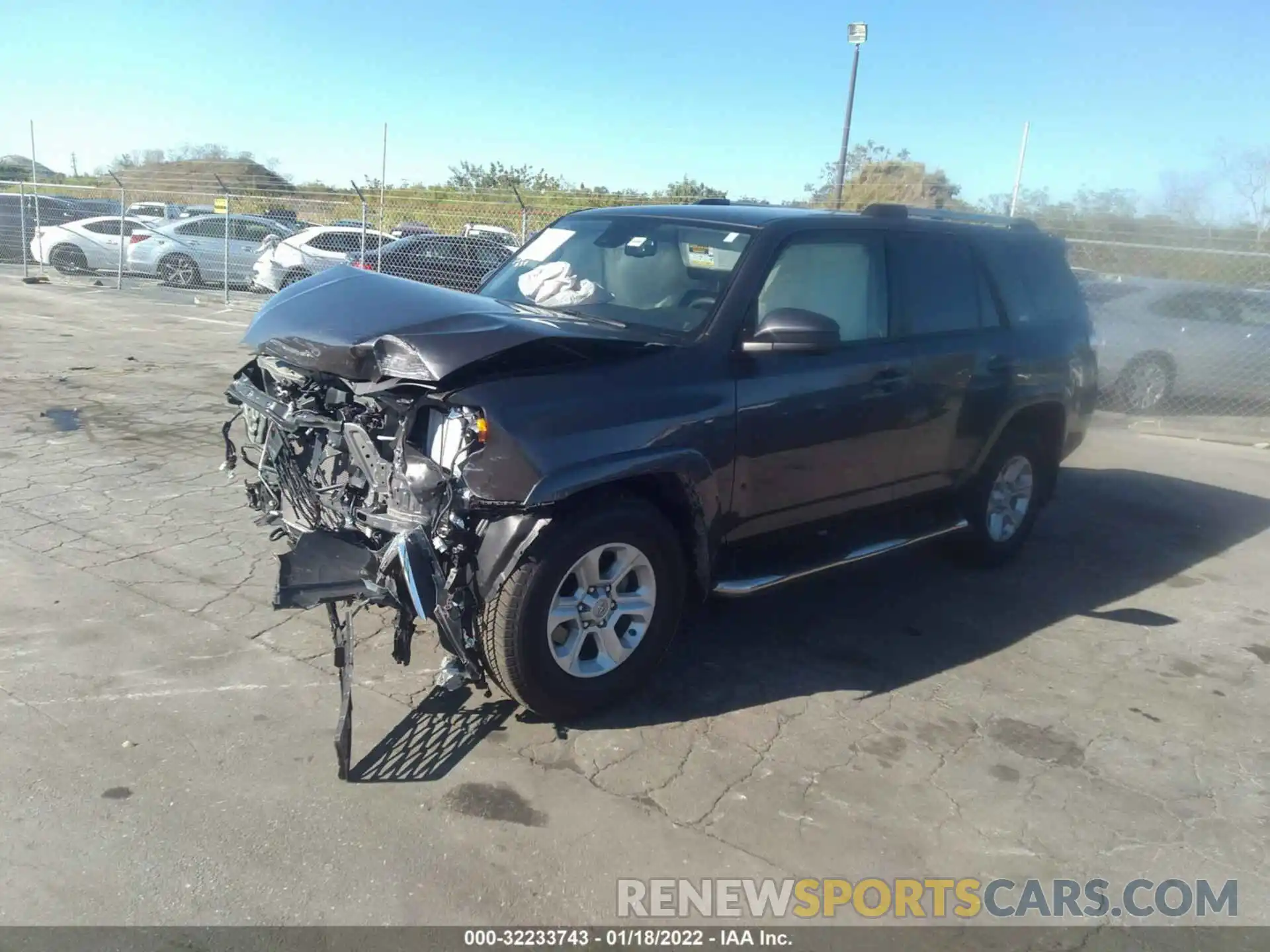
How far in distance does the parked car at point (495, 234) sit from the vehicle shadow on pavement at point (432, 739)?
11.7 m

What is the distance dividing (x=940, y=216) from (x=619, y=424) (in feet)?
9.98

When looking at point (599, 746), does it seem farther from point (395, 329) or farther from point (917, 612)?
point (917, 612)

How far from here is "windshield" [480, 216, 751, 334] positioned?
14.2ft

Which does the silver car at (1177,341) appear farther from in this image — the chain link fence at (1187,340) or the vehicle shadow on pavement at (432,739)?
the vehicle shadow on pavement at (432,739)

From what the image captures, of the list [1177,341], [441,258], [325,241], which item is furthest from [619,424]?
[325,241]

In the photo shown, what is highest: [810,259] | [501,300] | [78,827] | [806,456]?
[810,259]

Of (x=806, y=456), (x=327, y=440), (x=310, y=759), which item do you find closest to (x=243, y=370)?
(x=327, y=440)

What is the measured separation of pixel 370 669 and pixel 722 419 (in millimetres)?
1820

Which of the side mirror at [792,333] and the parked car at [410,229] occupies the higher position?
the parked car at [410,229]

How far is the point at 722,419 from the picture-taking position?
4016 mm

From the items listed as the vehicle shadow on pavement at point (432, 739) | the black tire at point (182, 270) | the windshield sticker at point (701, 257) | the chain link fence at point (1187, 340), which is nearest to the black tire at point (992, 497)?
the windshield sticker at point (701, 257)

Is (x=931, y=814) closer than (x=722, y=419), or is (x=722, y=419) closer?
(x=931, y=814)

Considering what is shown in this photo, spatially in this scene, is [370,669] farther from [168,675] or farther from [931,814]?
[931,814]

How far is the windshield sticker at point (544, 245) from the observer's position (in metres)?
5.13
